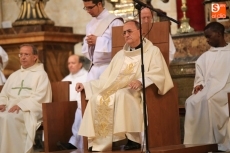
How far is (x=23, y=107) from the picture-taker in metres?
9.78

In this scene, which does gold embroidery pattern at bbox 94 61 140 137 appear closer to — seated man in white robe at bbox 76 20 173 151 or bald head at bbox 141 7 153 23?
seated man in white robe at bbox 76 20 173 151

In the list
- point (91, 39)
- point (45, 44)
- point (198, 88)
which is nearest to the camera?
point (198, 88)

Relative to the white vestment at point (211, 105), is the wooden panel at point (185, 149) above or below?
below

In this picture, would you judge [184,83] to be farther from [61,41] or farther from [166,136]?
[61,41]

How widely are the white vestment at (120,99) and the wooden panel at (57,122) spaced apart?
2.44 ft

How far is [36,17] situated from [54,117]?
12.3ft

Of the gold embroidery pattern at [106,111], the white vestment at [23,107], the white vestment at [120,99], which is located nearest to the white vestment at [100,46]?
the white vestment at [120,99]

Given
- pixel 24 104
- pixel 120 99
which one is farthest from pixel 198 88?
pixel 24 104

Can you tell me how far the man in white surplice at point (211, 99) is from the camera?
29.1 ft

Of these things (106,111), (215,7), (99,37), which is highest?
(215,7)

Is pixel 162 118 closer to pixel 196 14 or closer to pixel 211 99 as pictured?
pixel 211 99

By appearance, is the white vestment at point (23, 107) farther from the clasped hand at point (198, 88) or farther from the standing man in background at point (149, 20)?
the clasped hand at point (198, 88)

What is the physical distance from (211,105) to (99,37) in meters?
1.62

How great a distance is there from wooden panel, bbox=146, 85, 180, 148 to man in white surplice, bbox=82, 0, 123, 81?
1.14 m
